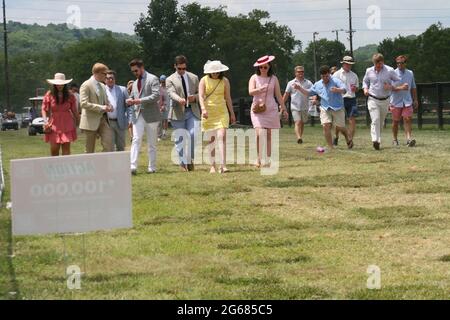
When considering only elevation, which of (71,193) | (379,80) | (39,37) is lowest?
(71,193)

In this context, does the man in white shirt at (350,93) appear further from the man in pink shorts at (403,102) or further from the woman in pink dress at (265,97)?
the woman in pink dress at (265,97)

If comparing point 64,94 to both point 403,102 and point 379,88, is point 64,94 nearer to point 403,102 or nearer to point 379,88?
point 379,88

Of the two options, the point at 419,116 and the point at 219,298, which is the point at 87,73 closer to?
the point at 419,116

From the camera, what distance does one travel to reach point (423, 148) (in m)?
19.6

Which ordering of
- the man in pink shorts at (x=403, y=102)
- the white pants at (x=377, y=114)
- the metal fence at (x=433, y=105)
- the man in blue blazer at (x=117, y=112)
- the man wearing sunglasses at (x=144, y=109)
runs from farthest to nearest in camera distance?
the metal fence at (x=433, y=105) < the man in pink shorts at (x=403, y=102) < the white pants at (x=377, y=114) < the man wearing sunglasses at (x=144, y=109) < the man in blue blazer at (x=117, y=112)

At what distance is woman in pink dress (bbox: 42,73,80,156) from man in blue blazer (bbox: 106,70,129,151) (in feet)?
3.35

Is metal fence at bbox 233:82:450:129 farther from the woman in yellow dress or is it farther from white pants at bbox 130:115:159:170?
white pants at bbox 130:115:159:170

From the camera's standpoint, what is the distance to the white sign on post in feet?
24.7

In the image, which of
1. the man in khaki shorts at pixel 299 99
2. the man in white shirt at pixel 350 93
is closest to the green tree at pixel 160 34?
the man in khaki shorts at pixel 299 99

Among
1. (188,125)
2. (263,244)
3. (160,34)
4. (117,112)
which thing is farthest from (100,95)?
(160,34)

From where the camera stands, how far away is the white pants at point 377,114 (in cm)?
1941

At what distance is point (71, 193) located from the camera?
25.0 feet

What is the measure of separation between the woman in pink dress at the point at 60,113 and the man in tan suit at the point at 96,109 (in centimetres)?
45

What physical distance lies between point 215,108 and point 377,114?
472 cm
